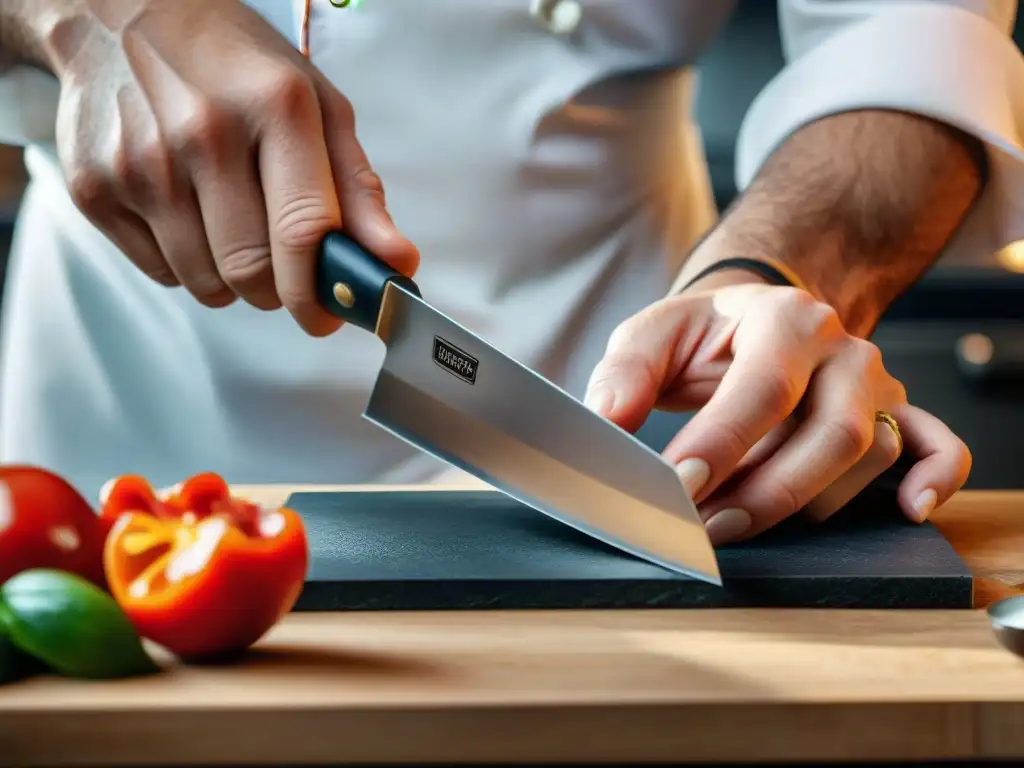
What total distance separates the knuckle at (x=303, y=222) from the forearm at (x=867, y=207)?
0.43m

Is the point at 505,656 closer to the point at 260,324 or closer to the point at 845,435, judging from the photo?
the point at 845,435

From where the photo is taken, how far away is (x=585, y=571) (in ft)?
2.72

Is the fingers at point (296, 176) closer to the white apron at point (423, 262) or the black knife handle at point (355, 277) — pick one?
the black knife handle at point (355, 277)

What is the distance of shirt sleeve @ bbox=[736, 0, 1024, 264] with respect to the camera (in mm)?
1203

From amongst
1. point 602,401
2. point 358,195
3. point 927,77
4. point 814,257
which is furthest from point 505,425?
point 927,77

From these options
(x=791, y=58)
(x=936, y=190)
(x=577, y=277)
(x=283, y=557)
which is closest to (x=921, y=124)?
(x=936, y=190)

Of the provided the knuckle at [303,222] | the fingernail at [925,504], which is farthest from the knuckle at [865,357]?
the knuckle at [303,222]

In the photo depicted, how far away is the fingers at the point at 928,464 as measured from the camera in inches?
39.1

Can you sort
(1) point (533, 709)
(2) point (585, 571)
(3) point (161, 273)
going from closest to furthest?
1. (1) point (533, 709)
2. (2) point (585, 571)
3. (3) point (161, 273)

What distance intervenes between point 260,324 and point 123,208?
340 millimetres

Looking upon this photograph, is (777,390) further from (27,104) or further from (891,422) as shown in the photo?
(27,104)

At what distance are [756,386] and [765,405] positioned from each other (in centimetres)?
2

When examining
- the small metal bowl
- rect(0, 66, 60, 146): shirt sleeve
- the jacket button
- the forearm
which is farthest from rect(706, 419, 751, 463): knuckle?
rect(0, 66, 60, 146): shirt sleeve

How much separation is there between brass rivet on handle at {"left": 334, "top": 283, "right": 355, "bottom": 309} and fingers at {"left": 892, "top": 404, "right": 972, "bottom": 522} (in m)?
0.46
